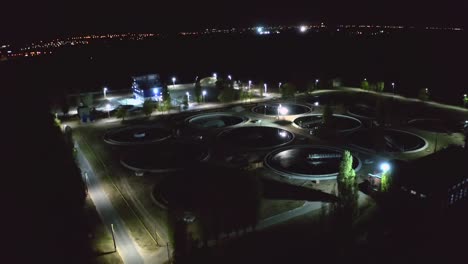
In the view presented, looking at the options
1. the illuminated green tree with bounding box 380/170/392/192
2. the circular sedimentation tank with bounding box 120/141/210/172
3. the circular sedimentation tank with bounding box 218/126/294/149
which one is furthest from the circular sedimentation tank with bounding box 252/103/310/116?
the illuminated green tree with bounding box 380/170/392/192

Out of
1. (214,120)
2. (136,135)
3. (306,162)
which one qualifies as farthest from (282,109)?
(136,135)

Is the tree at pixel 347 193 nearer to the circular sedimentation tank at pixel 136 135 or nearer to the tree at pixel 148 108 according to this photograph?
the circular sedimentation tank at pixel 136 135

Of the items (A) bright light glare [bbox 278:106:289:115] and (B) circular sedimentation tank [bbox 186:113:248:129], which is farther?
(A) bright light glare [bbox 278:106:289:115]

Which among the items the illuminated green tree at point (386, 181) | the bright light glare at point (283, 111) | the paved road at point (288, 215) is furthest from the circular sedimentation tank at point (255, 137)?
the illuminated green tree at point (386, 181)

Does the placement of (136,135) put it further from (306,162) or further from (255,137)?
(306,162)

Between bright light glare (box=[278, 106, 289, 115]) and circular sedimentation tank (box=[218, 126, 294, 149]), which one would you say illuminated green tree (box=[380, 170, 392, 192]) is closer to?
circular sedimentation tank (box=[218, 126, 294, 149])
